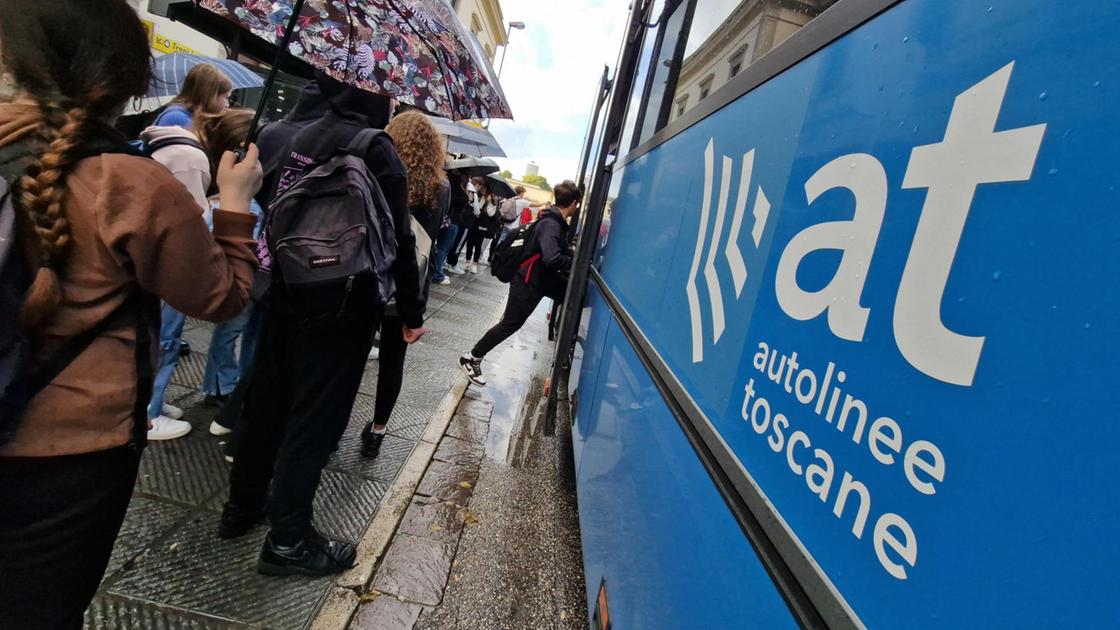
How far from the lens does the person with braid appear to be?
3.98 ft

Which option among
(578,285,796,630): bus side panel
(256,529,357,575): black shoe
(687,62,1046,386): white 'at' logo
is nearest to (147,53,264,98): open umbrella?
(256,529,357,575): black shoe

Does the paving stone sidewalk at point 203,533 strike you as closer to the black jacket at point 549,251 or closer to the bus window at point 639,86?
the black jacket at point 549,251

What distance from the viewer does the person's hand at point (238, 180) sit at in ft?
5.75

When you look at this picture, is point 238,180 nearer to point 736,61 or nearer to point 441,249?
point 736,61

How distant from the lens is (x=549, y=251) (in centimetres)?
493

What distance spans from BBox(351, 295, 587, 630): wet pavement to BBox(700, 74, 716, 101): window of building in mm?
2292

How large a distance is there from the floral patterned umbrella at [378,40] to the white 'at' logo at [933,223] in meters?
1.92

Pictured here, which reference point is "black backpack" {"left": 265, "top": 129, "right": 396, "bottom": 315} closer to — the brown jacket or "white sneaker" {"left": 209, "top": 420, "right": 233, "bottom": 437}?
the brown jacket

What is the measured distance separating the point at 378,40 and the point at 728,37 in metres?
1.36

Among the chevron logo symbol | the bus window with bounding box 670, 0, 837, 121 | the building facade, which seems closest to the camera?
the chevron logo symbol

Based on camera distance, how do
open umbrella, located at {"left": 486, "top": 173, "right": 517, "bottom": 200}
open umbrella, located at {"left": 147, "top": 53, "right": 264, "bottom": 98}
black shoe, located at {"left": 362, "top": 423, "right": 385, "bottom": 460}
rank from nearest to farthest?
1. black shoe, located at {"left": 362, "top": 423, "right": 385, "bottom": 460}
2. open umbrella, located at {"left": 147, "top": 53, "right": 264, "bottom": 98}
3. open umbrella, located at {"left": 486, "top": 173, "right": 517, "bottom": 200}

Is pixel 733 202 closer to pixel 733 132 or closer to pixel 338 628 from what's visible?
pixel 733 132

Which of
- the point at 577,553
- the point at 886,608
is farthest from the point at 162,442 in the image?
the point at 886,608

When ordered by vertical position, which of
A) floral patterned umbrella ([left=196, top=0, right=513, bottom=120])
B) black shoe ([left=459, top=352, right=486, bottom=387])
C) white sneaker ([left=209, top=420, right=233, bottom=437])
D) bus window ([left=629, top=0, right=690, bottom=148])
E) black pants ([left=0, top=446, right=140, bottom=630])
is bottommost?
white sneaker ([left=209, top=420, right=233, bottom=437])
